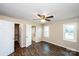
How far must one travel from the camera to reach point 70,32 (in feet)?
15.5

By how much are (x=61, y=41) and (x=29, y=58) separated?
4725mm

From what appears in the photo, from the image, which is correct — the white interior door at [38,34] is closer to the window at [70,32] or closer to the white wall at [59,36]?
the white wall at [59,36]

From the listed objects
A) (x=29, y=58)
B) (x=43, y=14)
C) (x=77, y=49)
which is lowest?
(x=77, y=49)

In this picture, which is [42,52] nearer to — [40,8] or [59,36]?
[59,36]

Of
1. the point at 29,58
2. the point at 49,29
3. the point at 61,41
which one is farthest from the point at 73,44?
the point at 29,58

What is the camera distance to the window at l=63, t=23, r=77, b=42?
444 centimetres

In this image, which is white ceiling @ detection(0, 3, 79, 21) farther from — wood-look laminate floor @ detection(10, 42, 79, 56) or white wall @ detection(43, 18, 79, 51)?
wood-look laminate floor @ detection(10, 42, 79, 56)

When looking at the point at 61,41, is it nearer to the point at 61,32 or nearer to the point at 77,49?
the point at 61,32

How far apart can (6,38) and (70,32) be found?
351 cm

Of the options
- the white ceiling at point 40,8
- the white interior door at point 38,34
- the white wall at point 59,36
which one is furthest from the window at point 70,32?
the white interior door at point 38,34

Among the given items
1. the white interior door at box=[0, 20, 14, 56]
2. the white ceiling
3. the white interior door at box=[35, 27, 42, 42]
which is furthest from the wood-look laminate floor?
the white interior door at box=[35, 27, 42, 42]

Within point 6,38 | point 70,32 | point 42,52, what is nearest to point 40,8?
point 6,38

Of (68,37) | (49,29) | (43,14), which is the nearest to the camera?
(43,14)

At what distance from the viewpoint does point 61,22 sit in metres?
5.23
